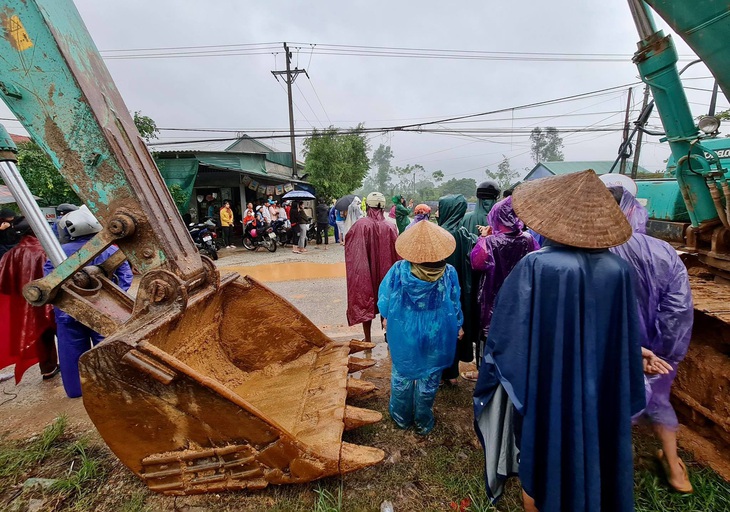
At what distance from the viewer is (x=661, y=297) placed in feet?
6.61

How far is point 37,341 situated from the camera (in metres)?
3.41

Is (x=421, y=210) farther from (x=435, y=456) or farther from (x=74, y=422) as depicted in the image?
(x=74, y=422)

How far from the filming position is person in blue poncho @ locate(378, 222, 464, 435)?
7.57 feet

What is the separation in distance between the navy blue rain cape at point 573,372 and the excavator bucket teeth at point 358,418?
3.11ft

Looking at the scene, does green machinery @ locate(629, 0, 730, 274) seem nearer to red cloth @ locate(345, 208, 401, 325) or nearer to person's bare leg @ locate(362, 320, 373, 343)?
red cloth @ locate(345, 208, 401, 325)

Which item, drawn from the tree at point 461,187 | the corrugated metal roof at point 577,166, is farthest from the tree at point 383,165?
the corrugated metal roof at point 577,166

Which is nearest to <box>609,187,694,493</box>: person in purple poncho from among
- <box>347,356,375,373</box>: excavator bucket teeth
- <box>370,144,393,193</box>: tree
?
<box>347,356,375,373</box>: excavator bucket teeth

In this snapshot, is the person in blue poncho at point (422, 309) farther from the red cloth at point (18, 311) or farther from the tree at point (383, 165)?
the tree at point (383, 165)

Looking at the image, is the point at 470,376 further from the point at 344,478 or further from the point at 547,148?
the point at 547,148

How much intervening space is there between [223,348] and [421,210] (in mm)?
2570

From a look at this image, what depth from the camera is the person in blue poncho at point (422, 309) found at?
90.9 inches

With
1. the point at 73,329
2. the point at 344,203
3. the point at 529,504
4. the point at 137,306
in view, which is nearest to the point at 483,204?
the point at 529,504

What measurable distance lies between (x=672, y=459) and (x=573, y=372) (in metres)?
1.30

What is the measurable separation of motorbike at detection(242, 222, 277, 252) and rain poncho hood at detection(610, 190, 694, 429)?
1080cm
